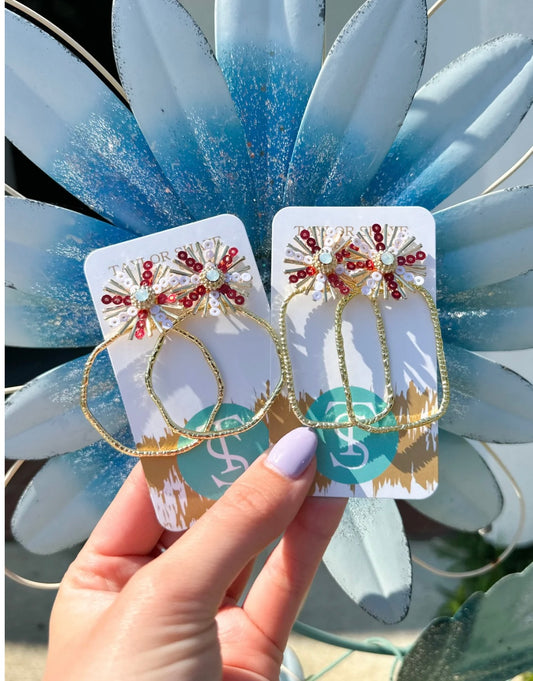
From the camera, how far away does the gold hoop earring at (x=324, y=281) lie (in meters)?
0.49

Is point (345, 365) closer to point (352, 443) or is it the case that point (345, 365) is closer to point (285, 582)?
point (352, 443)

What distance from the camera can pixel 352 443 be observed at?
51 centimetres

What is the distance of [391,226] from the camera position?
0.49 meters

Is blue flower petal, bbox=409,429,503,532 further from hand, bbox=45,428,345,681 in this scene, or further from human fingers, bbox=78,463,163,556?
human fingers, bbox=78,463,163,556

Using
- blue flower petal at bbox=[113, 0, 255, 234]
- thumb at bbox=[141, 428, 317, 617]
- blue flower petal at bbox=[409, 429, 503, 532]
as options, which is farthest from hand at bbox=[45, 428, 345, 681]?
blue flower petal at bbox=[113, 0, 255, 234]

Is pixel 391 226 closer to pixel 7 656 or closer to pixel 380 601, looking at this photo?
pixel 380 601

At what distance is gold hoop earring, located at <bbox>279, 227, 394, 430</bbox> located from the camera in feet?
1.62

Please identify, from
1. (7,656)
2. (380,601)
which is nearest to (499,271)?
(380,601)

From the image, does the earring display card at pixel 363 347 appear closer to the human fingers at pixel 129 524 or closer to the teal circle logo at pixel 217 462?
the teal circle logo at pixel 217 462

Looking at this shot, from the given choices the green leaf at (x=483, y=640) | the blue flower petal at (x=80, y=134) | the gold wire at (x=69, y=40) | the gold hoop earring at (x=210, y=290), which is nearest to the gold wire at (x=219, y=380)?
the gold hoop earring at (x=210, y=290)

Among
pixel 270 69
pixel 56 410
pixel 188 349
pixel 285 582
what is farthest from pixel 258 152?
pixel 285 582

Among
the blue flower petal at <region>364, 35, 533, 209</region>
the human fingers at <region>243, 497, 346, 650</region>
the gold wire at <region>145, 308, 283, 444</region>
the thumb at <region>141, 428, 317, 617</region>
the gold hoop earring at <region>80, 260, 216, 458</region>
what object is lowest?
the human fingers at <region>243, 497, 346, 650</region>

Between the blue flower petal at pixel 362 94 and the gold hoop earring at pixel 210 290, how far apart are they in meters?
0.09

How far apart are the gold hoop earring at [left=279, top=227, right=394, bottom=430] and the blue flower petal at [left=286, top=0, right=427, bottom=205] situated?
0.18ft
